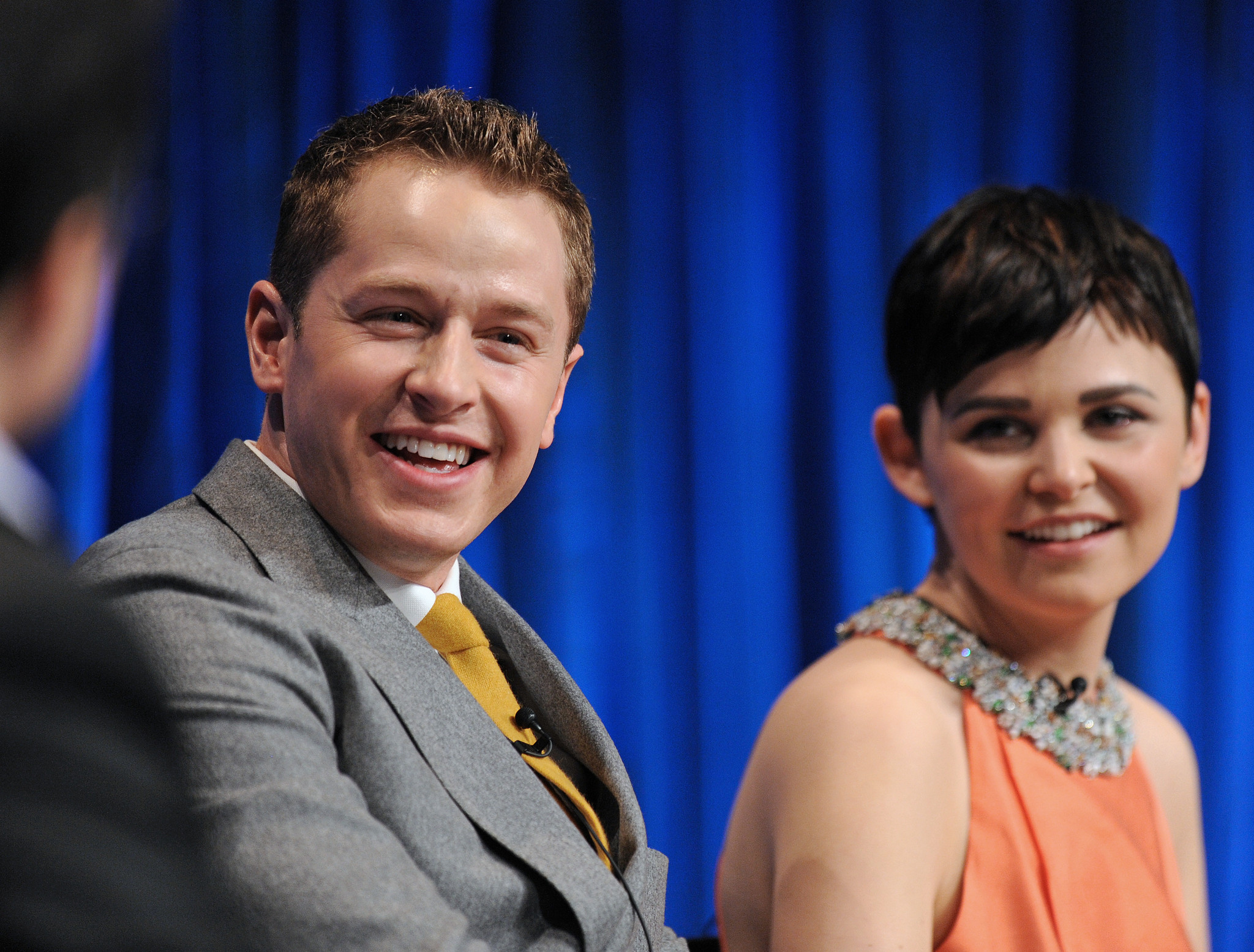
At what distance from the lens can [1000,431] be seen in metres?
1.58

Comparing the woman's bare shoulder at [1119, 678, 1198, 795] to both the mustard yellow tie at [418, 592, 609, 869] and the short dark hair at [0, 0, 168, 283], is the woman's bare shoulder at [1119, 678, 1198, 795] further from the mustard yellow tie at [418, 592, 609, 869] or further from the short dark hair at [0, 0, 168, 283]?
the short dark hair at [0, 0, 168, 283]

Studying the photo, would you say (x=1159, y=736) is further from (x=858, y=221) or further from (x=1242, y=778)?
(x=858, y=221)

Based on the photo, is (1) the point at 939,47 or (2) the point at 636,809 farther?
(1) the point at 939,47

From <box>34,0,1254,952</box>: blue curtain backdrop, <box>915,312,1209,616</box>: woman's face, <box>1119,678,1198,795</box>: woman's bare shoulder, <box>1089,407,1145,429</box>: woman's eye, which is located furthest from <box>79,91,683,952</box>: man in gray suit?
<box>34,0,1254,952</box>: blue curtain backdrop

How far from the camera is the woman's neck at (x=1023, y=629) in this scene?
5.31 ft

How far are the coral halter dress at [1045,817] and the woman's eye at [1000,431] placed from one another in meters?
0.24

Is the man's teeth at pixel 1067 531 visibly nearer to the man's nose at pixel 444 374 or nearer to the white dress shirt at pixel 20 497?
the man's nose at pixel 444 374

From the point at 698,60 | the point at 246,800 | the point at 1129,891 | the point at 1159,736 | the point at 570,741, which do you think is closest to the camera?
the point at 246,800

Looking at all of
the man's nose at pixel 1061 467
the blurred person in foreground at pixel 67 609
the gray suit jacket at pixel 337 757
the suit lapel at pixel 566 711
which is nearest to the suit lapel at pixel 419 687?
the gray suit jacket at pixel 337 757

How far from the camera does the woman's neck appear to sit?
5.31ft

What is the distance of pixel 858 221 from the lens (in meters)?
2.48

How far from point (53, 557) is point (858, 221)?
2209 mm

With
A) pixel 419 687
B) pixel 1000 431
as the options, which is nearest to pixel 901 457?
pixel 1000 431

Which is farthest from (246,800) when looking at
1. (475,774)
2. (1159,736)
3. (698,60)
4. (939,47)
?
(939,47)
